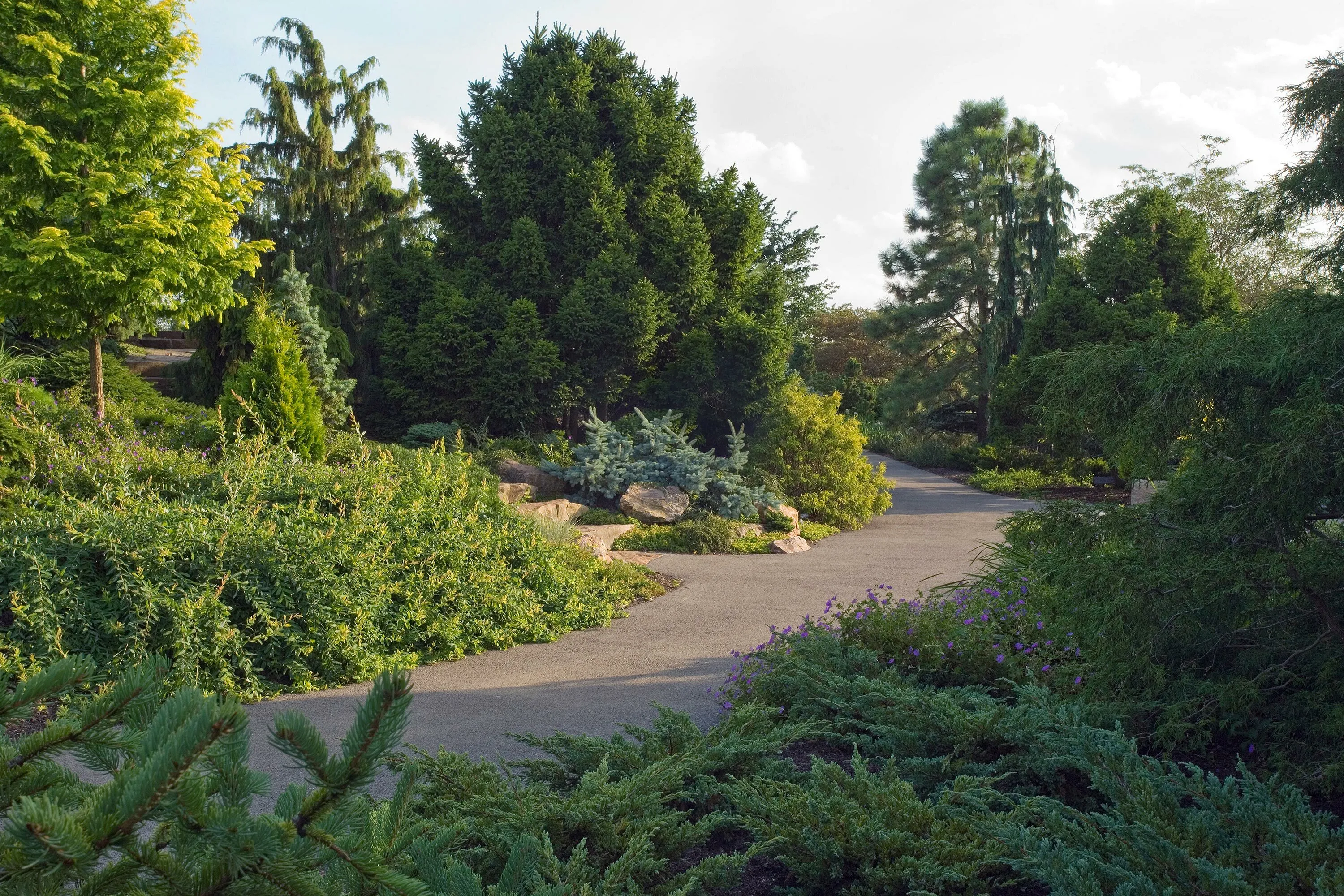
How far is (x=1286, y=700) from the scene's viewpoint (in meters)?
3.50

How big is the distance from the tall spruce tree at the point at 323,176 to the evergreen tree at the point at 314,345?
4896 millimetres

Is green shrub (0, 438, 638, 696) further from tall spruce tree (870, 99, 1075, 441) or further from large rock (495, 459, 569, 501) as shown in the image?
tall spruce tree (870, 99, 1075, 441)

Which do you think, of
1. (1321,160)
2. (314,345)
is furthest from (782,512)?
(1321,160)

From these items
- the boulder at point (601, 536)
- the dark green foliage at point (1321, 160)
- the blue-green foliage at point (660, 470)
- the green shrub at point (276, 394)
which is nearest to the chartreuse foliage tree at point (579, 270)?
the blue-green foliage at point (660, 470)

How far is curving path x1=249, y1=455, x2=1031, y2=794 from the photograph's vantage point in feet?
15.8

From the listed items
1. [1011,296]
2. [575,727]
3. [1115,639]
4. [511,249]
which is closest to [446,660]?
[575,727]

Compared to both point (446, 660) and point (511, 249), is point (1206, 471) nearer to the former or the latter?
point (446, 660)

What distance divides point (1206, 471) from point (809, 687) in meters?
2.06

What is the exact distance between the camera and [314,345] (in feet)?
47.5

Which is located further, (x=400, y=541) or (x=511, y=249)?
(x=511, y=249)

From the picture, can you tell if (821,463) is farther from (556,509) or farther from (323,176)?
(323,176)

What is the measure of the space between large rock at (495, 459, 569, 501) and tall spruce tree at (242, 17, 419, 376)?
8.67 m

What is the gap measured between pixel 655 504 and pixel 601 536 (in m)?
1.48

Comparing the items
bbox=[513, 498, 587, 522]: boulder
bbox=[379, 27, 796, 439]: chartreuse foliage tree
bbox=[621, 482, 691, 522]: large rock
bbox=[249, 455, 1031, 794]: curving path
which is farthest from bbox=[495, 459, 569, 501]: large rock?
bbox=[249, 455, 1031, 794]: curving path
